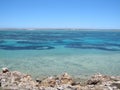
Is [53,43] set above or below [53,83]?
below

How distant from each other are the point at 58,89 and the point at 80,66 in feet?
60.7

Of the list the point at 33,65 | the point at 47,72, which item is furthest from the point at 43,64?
the point at 47,72

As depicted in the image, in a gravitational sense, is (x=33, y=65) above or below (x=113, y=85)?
below

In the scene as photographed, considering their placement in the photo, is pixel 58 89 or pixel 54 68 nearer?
pixel 58 89

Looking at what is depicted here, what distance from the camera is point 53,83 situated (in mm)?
17312

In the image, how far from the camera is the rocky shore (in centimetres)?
1515

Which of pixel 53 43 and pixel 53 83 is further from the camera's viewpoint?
pixel 53 43

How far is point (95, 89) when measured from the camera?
14.6 meters

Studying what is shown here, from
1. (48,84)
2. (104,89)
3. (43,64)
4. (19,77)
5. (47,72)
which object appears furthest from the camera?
(43,64)

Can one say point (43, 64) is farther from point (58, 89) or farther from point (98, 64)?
point (58, 89)

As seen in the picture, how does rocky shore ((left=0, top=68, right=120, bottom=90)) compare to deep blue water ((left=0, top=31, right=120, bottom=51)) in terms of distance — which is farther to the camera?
deep blue water ((left=0, top=31, right=120, bottom=51))

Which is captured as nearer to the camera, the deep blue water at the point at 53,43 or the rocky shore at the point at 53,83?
the rocky shore at the point at 53,83

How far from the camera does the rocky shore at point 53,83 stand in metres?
15.1

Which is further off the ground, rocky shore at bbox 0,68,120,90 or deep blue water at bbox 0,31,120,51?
rocky shore at bbox 0,68,120,90
